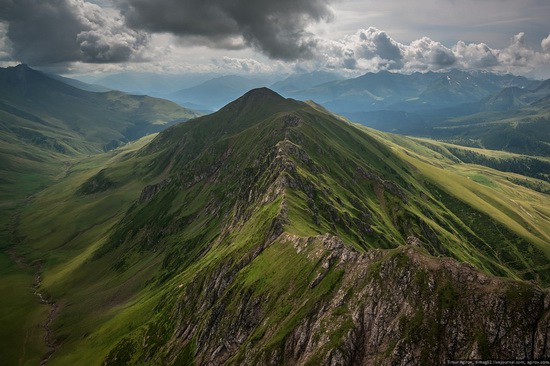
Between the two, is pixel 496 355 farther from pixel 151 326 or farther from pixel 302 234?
pixel 151 326

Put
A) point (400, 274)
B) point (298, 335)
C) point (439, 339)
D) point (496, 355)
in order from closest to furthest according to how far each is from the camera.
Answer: point (496, 355) < point (439, 339) < point (400, 274) < point (298, 335)

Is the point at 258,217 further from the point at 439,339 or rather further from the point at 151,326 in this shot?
the point at 439,339

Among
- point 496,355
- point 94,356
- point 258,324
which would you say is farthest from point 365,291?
point 94,356

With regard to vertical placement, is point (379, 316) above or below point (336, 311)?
above

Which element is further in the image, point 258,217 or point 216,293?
point 258,217

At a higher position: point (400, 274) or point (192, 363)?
point (400, 274)

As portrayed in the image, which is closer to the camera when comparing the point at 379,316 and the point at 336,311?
the point at 379,316

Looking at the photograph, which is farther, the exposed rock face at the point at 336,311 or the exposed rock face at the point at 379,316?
the exposed rock face at the point at 336,311

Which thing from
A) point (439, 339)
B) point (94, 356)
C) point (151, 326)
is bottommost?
point (94, 356)

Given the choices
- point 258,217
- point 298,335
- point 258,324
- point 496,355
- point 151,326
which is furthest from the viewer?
point 258,217

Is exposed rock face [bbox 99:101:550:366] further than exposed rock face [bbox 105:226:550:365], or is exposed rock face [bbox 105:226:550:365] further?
exposed rock face [bbox 99:101:550:366]
